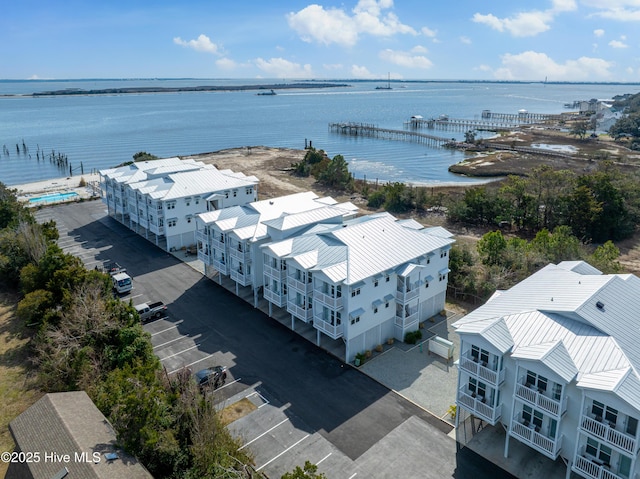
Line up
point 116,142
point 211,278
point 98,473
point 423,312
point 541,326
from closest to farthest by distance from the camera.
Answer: point 98,473 < point 541,326 < point 423,312 < point 211,278 < point 116,142

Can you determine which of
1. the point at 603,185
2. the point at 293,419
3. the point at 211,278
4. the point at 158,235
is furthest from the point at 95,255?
Result: the point at 603,185

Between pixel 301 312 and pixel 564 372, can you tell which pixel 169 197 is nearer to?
pixel 301 312

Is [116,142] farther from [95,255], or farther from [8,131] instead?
[95,255]

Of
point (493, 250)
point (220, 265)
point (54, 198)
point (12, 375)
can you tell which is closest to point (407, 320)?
point (493, 250)

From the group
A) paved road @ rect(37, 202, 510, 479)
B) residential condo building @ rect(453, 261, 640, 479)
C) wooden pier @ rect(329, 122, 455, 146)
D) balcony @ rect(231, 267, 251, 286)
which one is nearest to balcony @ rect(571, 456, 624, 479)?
residential condo building @ rect(453, 261, 640, 479)

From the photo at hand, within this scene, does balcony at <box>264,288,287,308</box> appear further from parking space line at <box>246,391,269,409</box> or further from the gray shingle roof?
the gray shingle roof

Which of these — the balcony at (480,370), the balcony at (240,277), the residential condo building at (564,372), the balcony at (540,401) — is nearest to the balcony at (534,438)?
the residential condo building at (564,372)
